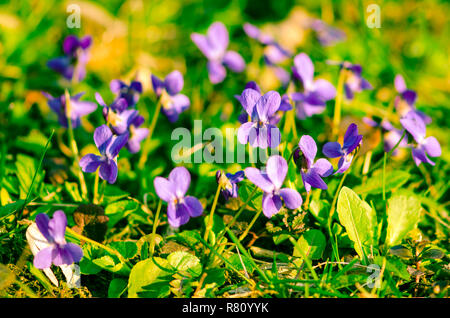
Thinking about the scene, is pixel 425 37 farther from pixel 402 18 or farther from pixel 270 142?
pixel 270 142

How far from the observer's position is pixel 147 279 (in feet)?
5.20

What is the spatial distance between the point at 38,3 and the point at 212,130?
2064 millimetres

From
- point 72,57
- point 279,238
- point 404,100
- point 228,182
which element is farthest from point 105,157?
point 404,100

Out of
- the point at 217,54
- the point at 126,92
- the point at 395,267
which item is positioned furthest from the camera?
the point at 217,54

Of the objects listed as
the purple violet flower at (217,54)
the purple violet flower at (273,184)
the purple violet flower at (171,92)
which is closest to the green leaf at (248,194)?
the purple violet flower at (273,184)

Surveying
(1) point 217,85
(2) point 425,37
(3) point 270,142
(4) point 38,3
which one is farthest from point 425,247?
(4) point 38,3

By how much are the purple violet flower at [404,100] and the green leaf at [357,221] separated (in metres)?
0.86

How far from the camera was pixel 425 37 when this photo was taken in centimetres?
361

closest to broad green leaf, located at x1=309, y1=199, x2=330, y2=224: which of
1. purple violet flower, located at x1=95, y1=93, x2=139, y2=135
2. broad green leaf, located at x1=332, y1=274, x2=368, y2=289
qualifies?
broad green leaf, located at x1=332, y1=274, x2=368, y2=289

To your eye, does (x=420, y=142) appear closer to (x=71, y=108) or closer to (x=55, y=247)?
(x=55, y=247)

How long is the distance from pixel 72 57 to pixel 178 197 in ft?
3.94

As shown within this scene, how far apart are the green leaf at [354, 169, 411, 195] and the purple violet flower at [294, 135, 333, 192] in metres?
0.43

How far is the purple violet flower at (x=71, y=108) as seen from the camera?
7.04 ft

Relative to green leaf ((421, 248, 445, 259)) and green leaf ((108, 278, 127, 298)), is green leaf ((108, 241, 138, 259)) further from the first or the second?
green leaf ((421, 248, 445, 259))
